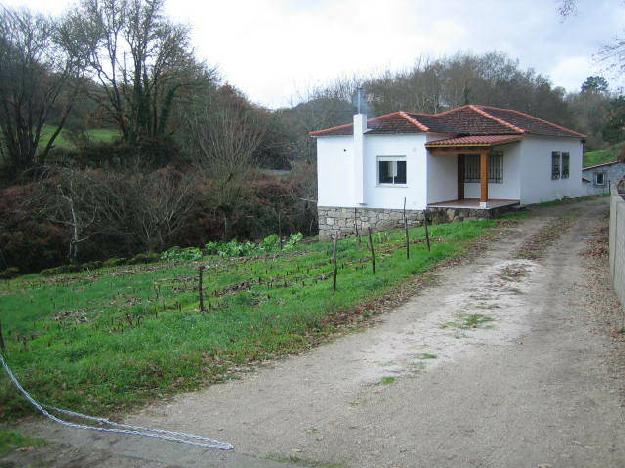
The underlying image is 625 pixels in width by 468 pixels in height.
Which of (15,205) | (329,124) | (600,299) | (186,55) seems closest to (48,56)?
(186,55)

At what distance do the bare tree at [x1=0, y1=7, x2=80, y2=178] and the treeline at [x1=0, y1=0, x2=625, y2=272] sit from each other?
0.23ft

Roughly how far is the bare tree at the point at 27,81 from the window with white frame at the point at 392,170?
1858 centimetres

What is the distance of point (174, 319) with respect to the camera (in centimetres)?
1018

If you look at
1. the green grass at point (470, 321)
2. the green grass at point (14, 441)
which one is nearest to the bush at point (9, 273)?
the green grass at point (470, 321)

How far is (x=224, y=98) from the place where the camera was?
4381cm

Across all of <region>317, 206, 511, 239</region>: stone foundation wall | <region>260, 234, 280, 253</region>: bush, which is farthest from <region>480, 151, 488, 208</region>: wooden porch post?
<region>260, 234, 280, 253</region>: bush

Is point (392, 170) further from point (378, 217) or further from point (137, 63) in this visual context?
point (137, 63)

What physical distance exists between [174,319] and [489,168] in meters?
18.9

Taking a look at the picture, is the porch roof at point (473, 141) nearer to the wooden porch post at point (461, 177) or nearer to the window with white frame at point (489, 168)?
the window with white frame at point (489, 168)

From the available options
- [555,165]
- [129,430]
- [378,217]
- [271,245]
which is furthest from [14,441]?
[555,165]

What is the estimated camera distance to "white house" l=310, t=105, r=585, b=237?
24.2 metres

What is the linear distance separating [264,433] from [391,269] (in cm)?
840

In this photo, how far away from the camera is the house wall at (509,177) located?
2514 centimetres

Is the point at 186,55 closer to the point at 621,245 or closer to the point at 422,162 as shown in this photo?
the point at 422,162
